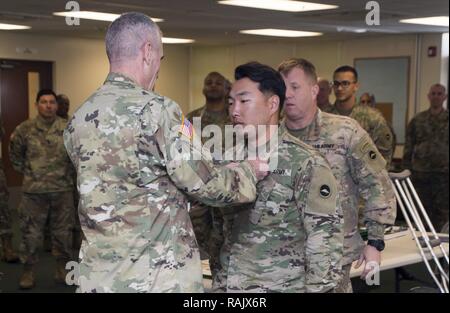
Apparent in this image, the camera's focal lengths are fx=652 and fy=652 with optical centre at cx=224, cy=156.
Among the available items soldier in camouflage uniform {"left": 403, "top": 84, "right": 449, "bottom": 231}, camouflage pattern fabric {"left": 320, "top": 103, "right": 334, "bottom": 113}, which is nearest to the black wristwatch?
camouflage pattern fabric {"left": 320, "top": 103, "right": 334, "bottom": 113}

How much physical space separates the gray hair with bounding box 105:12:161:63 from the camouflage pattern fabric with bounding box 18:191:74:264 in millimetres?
3589

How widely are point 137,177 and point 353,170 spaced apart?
1.29m

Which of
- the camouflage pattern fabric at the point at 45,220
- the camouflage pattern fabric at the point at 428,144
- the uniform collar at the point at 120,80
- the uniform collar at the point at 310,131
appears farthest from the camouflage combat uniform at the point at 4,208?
the camouflage pattern fabric at the point at 428,144

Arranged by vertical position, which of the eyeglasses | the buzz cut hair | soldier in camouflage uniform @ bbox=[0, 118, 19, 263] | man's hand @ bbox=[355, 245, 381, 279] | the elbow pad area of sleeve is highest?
the buzz cut hair

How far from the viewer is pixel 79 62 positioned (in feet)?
17.0

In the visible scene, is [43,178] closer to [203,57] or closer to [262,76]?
[203,57]

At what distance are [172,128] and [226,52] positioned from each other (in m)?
4.12

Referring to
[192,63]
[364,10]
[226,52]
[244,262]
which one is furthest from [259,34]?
[244,262]

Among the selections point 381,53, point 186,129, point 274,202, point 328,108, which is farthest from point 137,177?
point 381,53

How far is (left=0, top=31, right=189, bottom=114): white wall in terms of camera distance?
394 cm

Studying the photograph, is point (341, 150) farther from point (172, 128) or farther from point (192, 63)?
point (192, 63)

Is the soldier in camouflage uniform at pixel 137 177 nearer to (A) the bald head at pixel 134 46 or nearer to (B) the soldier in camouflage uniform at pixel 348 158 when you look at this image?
(A) the bald head at pixel 134 46

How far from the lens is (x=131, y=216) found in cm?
175

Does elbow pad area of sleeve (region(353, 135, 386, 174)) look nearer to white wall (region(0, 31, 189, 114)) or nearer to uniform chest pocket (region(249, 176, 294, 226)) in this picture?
uniform chest pocket (region(249, 176, 294, 226))
